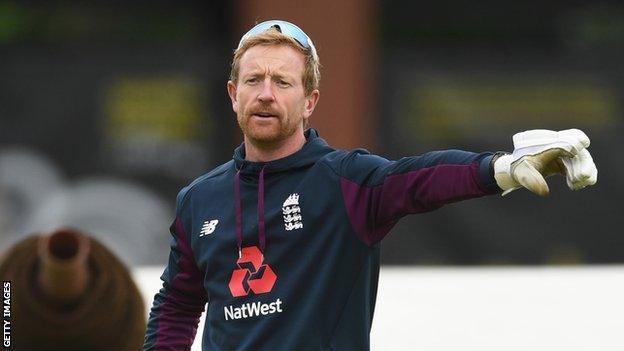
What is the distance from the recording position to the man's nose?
3723mm

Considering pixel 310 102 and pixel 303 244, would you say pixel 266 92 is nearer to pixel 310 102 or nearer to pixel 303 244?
pixel 310 102

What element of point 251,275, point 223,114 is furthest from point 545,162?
point 223,114

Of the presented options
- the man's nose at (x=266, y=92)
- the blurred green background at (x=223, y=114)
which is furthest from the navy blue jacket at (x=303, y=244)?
the blurred green background at (x=223, y=114)

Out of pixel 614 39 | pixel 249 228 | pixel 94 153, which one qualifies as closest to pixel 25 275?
pixel 249 228

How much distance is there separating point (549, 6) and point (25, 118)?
4538mm

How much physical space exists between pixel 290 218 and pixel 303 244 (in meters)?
0.08

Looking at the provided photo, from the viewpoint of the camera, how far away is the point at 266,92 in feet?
12.2

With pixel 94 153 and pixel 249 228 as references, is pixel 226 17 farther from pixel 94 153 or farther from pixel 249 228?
pixel 249 228

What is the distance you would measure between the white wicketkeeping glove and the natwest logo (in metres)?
0.72

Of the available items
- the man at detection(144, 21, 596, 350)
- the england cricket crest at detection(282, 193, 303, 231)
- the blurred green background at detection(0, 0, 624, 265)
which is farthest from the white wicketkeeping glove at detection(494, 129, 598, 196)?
the blurred green background at detection(0, 0, 624, 265)

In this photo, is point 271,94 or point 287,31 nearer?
point 271,94

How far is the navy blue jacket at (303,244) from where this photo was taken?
3.64 meters

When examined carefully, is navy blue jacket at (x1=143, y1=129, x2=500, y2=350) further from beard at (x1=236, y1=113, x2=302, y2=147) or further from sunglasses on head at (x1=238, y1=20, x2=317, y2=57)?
sunglasses on head at (x1=238, y1=20, x2=317, y2=57)

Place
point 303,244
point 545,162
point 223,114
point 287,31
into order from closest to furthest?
point 545,162 < point 303,244 < point 287,31 < point 223,114
